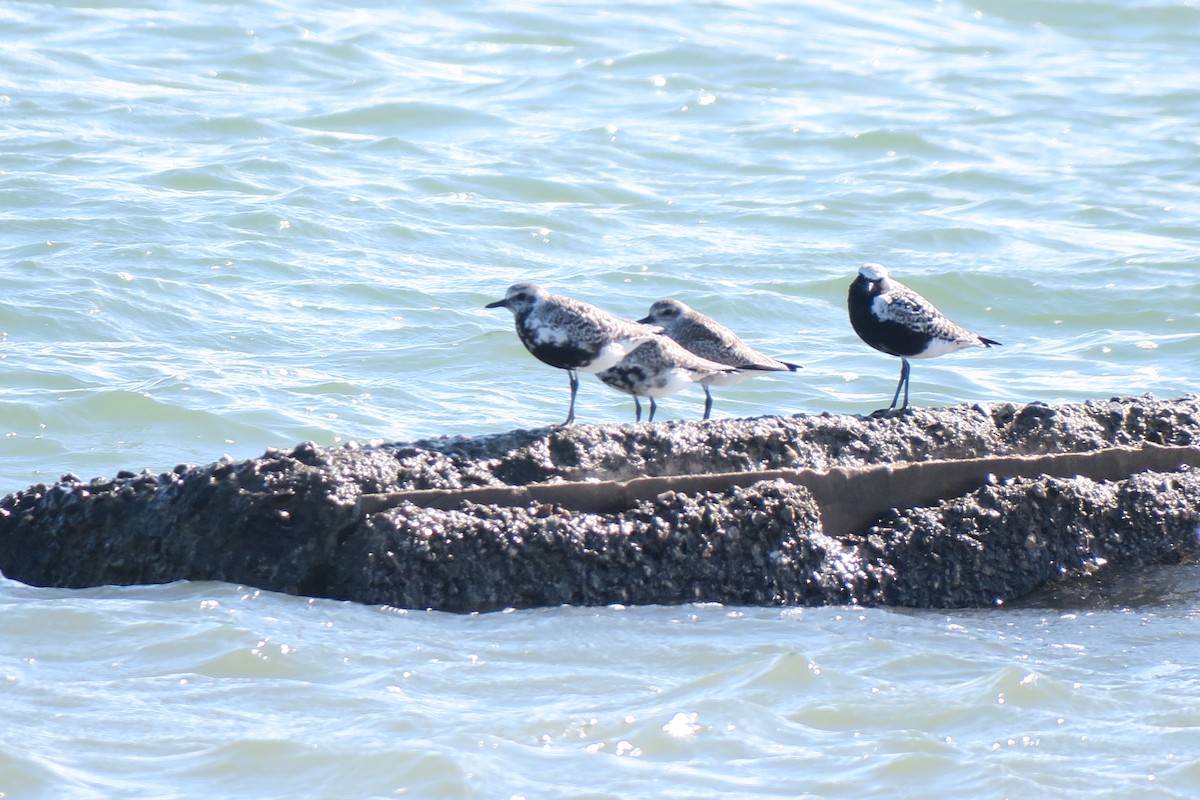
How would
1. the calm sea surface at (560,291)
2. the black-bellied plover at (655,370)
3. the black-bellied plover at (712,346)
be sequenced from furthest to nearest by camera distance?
the black-bellied plover at (712,346), the black-bellied plover at (655,370), the calm sea surface at (560,291)

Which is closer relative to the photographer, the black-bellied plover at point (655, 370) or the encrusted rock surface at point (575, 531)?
the encrusted rock surface at point (575, 531)

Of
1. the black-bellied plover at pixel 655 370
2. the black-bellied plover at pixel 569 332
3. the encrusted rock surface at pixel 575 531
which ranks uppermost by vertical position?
the black-bellied plover at pixel 569 332

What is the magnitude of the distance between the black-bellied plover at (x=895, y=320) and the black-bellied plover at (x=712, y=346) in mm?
412

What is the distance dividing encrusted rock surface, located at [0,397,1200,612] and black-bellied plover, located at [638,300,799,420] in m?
1.15

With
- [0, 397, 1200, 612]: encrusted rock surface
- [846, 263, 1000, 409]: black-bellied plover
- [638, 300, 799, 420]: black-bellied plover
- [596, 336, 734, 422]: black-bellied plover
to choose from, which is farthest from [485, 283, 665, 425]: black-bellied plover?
[846, 263, 1000, 409]: black-bellied plover

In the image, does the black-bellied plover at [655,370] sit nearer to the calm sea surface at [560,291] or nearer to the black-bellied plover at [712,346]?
the black-bellied plover at [712,346]

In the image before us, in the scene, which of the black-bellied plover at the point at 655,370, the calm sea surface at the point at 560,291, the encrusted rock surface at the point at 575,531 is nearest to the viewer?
the calm sea surface at the point at 560,291

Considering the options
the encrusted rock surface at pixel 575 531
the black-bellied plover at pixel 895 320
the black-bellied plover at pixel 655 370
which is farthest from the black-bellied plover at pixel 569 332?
the black-bellied plover at pixel 895 320

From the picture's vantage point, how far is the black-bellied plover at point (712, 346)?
6.95m

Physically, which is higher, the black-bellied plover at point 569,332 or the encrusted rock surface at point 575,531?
the black-bellied plover at point 569,332

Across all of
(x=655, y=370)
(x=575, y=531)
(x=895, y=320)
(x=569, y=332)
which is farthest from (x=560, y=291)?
(x=575, y=531)

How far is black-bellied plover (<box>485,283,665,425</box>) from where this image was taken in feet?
20.1

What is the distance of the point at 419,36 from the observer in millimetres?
19656

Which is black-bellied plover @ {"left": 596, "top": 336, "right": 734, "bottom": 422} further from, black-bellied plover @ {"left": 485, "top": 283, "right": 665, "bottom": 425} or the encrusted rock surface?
the encrusted rock surface
